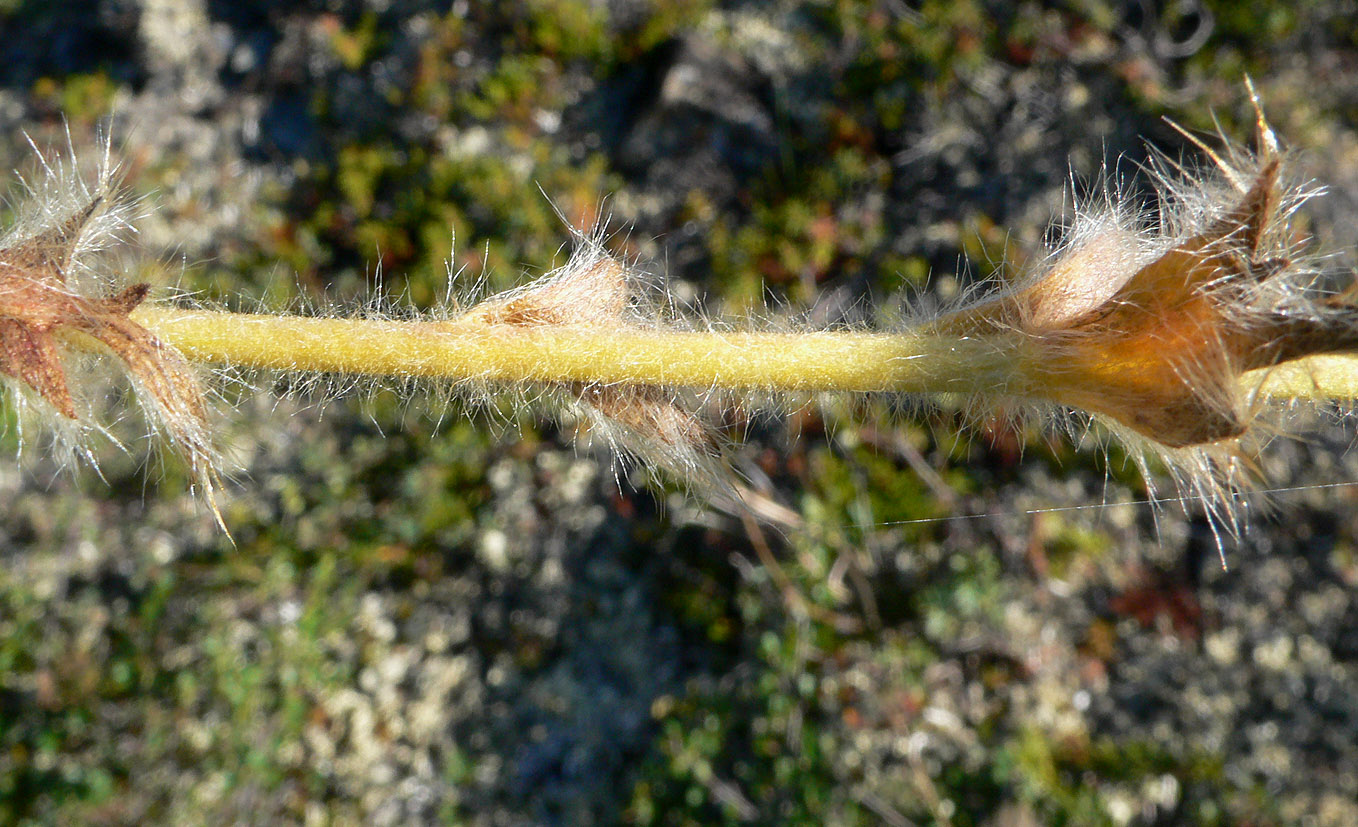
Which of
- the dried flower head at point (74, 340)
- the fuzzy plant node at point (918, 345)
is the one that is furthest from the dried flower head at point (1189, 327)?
the dried flower head at point (74, 340)

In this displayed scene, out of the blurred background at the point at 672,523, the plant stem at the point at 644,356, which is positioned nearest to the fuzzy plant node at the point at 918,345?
the plant stem at the point at 644,356

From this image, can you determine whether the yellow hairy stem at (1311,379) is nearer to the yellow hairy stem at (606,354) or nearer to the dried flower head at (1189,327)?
the dried flower head at (1189,327)

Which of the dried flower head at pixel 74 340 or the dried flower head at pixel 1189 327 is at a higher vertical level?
the dried flower head at pixel 1189 327

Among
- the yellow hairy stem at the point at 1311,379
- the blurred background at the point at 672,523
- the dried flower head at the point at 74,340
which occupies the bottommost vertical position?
the blurred background at the point at 672,523

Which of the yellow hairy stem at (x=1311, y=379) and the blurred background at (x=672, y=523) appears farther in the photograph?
the blurred background at (x=672, y=523)

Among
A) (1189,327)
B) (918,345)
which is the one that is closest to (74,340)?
(918,345)

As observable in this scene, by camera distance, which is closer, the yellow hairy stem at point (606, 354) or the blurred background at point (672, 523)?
the yellow hairy stem at point (606, 354)

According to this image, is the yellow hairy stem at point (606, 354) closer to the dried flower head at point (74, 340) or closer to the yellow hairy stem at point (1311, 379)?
the dried flower head at point (74, 340)

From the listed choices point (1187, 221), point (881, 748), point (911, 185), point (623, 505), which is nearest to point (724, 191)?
point (911, 185)
